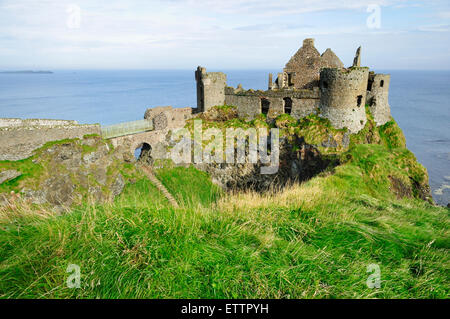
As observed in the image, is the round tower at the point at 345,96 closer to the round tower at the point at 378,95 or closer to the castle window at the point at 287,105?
the round tower at the point at 378,95

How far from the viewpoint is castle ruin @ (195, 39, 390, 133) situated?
871 inches

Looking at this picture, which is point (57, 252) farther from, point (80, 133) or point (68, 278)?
point (80, 133)

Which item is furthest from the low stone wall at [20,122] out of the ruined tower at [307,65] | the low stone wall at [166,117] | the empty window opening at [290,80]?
the ruined tower at [307,65]

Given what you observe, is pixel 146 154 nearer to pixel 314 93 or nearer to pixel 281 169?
pixel 281 169

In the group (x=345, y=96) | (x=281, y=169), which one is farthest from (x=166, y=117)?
(x=345, y=96)

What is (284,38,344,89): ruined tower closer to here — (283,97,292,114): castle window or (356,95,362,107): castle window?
(283,97,292,114): castle window

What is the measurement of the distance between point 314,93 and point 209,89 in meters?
10.6

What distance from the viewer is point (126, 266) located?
13.1 ft

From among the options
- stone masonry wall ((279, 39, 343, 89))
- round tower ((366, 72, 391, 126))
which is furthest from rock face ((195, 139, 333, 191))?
stone masonry wall ((279, 39, 343, 89))

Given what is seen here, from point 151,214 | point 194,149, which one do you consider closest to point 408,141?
point 194,149

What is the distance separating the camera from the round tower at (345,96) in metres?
21.7

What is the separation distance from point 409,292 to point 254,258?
95.9 inches

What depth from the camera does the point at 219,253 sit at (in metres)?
4.58
